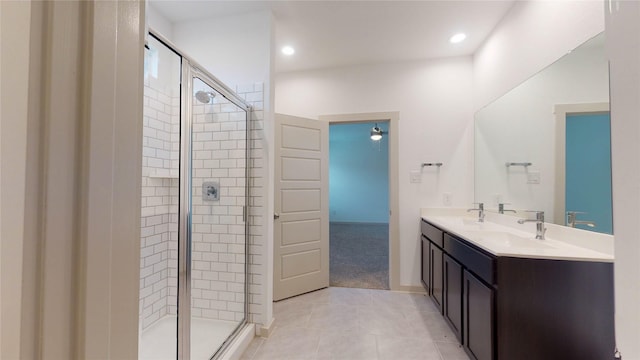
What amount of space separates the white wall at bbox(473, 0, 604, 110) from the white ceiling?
0.17 meters

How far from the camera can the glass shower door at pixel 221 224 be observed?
2.00 metres

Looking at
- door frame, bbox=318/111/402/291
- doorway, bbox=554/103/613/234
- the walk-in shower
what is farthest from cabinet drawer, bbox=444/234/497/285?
Answer: the walk-in shower

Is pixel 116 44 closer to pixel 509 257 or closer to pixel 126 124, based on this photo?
pixel 126 124

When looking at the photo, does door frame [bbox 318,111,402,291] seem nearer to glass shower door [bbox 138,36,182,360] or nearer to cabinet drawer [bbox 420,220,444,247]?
cabinet drawer [bbox 420,220,444,247]

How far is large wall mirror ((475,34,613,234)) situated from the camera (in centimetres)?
131

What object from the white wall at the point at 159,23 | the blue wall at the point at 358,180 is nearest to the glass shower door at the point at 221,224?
the white wall at the point at 159,23

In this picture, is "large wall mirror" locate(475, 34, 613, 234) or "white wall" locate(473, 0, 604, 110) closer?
"large wall mirror" locate(475, 34, 613, 234)

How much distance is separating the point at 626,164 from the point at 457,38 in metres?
2.69

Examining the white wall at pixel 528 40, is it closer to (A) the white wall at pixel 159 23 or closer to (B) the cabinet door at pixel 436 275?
(B) the cabinet door at pixel 436 275

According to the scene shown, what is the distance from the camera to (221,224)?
6.65 feet

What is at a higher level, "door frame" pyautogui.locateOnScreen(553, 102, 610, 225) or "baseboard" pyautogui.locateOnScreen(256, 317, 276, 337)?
"door frame" pyautogui.locateOnScreen(553, 102, 610, 225)

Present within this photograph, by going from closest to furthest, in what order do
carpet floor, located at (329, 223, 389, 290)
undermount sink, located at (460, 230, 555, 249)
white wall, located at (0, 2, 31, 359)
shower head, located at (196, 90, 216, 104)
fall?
white wall, located at (0, 2, 31, 359)
undermount sink, located at (460, 230, 555, 249)
shower head, located at (196, 90, 216, 104)
carpet floor, located at (329, 223, 389, 290)

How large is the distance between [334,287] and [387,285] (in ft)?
2.13

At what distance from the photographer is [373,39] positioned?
2.50 m
